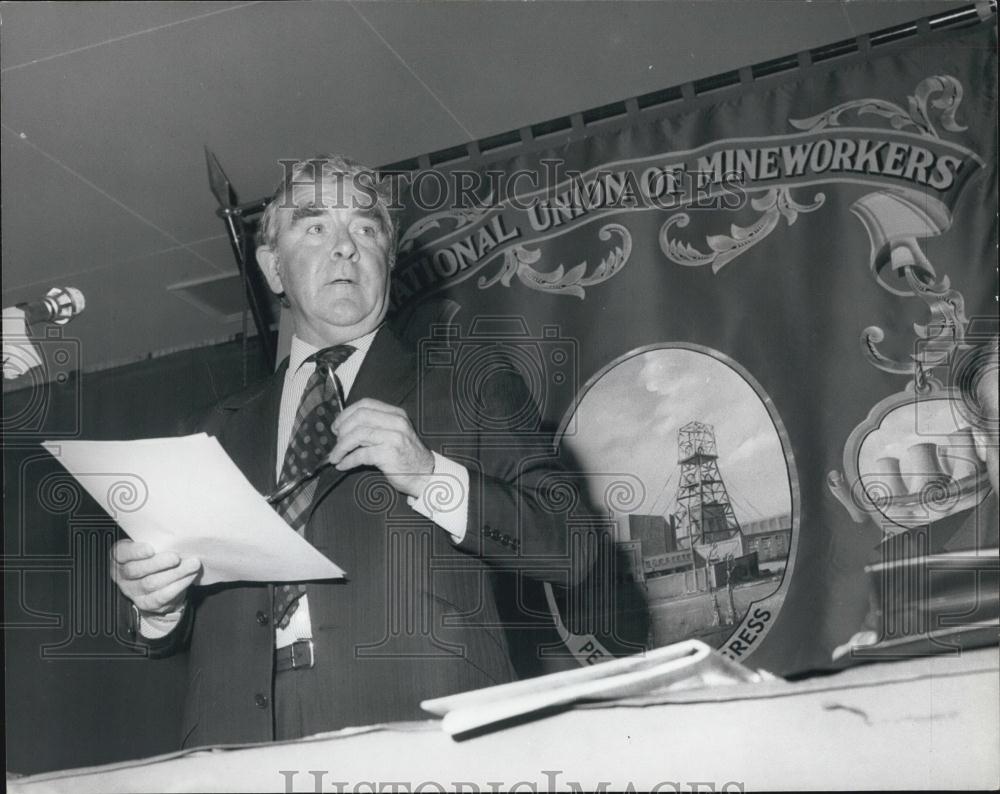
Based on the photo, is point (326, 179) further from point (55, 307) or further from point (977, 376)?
point (977, 376)

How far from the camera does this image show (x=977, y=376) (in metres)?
1.40

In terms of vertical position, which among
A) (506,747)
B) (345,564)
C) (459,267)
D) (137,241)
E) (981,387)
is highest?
(137,241)

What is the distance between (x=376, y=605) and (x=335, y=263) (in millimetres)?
442

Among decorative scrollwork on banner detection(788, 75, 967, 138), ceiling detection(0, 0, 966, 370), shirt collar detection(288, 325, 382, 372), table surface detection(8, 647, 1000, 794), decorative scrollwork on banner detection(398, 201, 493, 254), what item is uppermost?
ceiling detection(0, 0, 966, 370)

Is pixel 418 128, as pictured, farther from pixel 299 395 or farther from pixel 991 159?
pixel 991 159

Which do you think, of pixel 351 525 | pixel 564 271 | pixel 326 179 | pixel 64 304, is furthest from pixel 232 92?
pixel 351 525

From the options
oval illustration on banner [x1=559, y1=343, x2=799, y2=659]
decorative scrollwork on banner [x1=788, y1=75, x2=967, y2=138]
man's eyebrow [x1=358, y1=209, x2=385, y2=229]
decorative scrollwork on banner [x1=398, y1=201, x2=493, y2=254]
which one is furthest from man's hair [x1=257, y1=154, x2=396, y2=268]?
decorative scrollwork on banner [x1=788, y1=75, x2=967, y2=138]

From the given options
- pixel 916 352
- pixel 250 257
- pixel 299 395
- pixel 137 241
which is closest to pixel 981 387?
pixel 916 352

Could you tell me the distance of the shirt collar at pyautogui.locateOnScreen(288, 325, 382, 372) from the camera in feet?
4.38

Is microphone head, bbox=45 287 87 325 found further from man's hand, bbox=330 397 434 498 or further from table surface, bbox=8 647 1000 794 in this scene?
table surface, bbox=8 647 1000 794

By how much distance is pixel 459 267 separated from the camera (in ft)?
5.47

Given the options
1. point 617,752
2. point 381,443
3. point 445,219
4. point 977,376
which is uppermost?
point 445,219

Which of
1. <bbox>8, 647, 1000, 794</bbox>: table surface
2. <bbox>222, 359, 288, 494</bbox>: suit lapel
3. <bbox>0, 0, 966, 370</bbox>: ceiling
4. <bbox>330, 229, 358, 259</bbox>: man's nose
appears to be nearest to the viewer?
<bbox>8, 647, 1000, 794</bbox>: table surface

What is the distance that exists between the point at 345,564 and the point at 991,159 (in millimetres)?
1008
